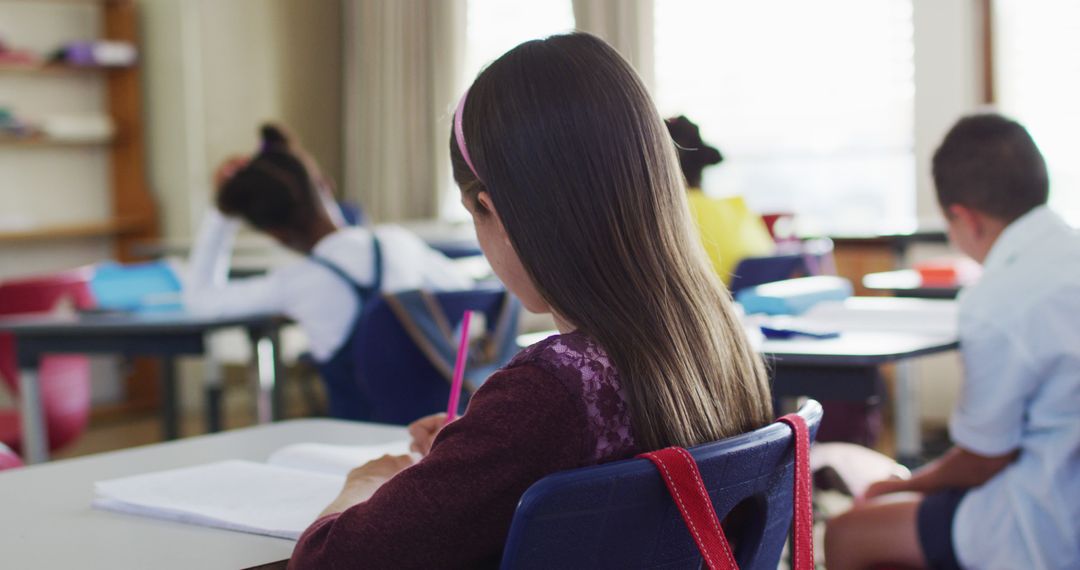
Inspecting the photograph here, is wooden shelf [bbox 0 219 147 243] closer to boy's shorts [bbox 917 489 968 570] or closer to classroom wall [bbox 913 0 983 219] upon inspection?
classroom wall [bbox 913 0 983 219]

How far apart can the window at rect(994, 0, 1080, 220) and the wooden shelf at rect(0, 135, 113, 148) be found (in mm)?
4164

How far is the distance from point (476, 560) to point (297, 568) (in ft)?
0.49

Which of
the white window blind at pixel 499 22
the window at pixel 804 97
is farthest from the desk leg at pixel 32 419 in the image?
the white window blind at pixel 499 22

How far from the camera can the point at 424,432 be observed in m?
1.24

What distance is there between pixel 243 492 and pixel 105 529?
0.46 ft

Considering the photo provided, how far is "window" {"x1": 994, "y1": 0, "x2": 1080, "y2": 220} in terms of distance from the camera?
4969 millimetres

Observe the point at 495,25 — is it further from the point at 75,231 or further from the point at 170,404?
the point at 170,404

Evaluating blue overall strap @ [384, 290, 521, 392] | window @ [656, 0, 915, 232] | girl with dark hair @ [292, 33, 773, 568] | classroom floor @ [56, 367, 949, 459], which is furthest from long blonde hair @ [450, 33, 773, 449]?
window @ [656, 0, 915, 232]

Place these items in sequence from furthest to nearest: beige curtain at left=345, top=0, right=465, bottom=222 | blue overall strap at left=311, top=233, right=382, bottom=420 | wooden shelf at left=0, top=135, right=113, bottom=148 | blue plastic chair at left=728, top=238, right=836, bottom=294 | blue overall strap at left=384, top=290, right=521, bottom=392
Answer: beige curtain at left=345, top=0, right=465, bottom=222 → wooden shelf at left=0, top=135, right=113, bottom=148 → blue plastic chair at left=728, top=238, right=836, bottom=294 → blue overall strap at left=311, top=233, right=382, bottom=420 → blue overall strap at left=384, top=290, right=521, bottom=392

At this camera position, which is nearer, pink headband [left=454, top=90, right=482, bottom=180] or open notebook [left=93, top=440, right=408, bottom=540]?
pink headband [left=454, top=90, right=482, bottom=180]

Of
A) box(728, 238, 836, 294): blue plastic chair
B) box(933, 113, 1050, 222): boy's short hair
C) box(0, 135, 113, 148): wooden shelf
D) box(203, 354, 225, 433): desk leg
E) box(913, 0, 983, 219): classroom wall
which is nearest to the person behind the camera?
box(933, 113, 1050, 222): boy's short hair

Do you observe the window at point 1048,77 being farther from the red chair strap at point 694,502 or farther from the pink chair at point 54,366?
the red chair strap at point 694,502

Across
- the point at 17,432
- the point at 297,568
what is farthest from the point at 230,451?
the point at 17,432

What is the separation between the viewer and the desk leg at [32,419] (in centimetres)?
312
